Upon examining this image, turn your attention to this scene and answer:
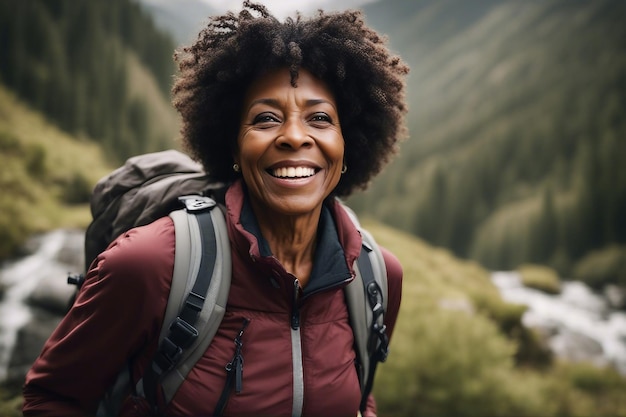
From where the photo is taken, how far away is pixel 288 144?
2195 mm

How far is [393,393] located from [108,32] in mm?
22351

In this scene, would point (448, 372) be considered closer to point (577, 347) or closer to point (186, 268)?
point (186, 268)

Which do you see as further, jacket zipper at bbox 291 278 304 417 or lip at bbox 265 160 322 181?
lip at bbox 265 160 322 181

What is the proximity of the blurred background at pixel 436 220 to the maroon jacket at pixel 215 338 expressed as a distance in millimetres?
1449

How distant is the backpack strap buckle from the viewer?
7.04 feet

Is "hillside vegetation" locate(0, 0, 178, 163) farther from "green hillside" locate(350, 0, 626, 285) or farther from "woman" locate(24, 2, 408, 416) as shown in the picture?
"green hillside" locate(350, 0, 626, 285)

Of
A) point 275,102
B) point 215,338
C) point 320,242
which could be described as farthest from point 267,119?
point 215,338

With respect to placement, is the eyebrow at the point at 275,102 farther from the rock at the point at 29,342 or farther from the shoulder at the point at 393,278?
the rock at the point at 29,342

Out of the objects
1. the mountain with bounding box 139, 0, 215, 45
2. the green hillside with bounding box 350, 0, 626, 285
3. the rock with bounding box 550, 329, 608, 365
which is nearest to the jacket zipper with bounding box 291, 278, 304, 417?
the rock with bounding box 550, 329, 608, 365

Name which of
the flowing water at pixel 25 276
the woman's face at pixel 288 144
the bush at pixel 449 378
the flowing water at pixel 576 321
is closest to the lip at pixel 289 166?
the woman's face at pixel 288 144

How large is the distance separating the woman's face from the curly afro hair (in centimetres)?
9

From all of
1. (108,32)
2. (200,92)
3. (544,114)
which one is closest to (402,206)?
(544,114)

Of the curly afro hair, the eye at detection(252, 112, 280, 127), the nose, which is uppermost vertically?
the curly afro hair

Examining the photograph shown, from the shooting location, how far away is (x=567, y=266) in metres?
48.0
